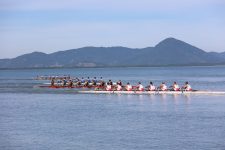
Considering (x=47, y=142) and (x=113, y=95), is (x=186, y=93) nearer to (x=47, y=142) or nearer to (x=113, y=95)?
(x=113, y=95)

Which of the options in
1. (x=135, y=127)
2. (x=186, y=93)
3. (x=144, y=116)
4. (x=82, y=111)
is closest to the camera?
(x=135, y=127)

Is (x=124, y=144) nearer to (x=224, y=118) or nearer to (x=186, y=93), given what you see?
(x=224, y=118)

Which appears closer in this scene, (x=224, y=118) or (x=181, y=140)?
(x=181, y=140)

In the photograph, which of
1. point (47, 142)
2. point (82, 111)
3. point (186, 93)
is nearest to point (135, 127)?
point (47, 142)

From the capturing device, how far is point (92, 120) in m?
40.6

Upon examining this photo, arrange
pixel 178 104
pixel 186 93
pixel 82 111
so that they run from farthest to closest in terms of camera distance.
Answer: pixel 186 93 < pixel 178 104 < pixel 82 111

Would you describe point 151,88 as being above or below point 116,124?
above

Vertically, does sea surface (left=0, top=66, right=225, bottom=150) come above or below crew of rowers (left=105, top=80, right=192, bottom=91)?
below

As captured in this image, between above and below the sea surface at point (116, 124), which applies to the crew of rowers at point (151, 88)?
above

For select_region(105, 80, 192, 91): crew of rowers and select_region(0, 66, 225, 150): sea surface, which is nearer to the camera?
select_region(0, 66, 225, 150): sea surface

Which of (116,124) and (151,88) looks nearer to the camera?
(116,124)

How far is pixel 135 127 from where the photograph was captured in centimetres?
3612

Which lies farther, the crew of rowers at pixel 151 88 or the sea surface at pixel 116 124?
the crew of rowers at pixel 151 88

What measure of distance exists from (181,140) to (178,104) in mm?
21424
